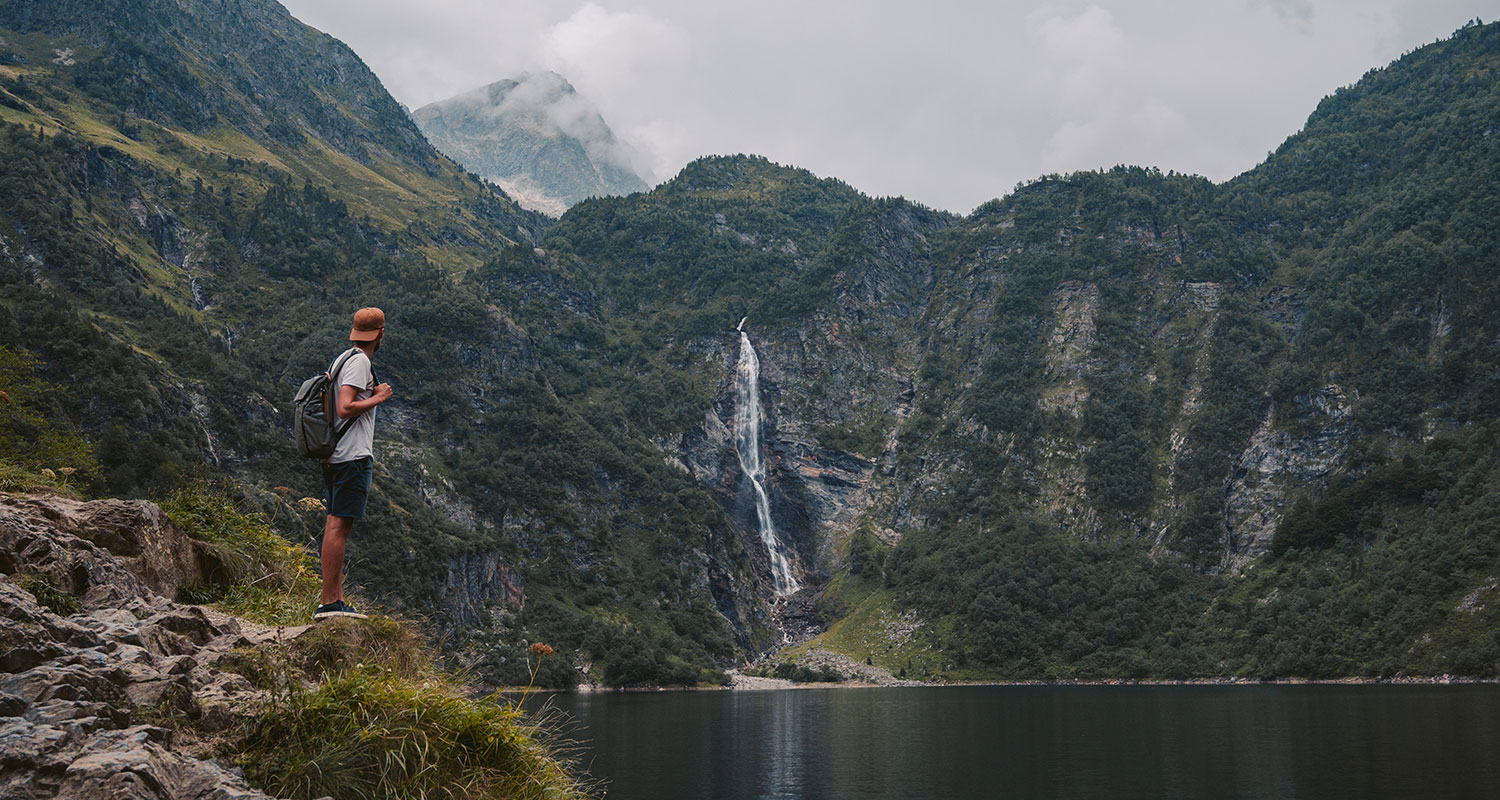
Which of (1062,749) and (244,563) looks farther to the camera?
(1062,749)

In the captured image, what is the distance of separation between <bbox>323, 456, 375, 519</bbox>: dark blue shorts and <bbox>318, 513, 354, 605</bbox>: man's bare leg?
0.09 meters

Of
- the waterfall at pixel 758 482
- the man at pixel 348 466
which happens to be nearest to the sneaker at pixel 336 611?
the man at pixel 348 466

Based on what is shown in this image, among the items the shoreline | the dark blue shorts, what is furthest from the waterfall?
the dark blue shorts

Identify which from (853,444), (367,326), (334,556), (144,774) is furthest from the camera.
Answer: (853,444)

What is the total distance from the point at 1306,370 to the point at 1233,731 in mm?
122181

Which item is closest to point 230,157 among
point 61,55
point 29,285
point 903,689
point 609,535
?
point 61,55

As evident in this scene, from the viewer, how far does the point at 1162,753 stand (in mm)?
48000

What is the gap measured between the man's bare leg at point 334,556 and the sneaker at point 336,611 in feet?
0.16

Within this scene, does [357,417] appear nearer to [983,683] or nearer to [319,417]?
[319,417]

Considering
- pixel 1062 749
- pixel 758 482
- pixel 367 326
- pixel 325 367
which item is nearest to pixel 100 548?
pixel 367 326

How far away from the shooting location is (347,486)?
888 cm

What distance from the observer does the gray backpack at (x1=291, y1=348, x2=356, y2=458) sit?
28.2ft

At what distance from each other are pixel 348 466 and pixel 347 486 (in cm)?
21

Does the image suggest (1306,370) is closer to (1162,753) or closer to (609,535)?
(609,535)
